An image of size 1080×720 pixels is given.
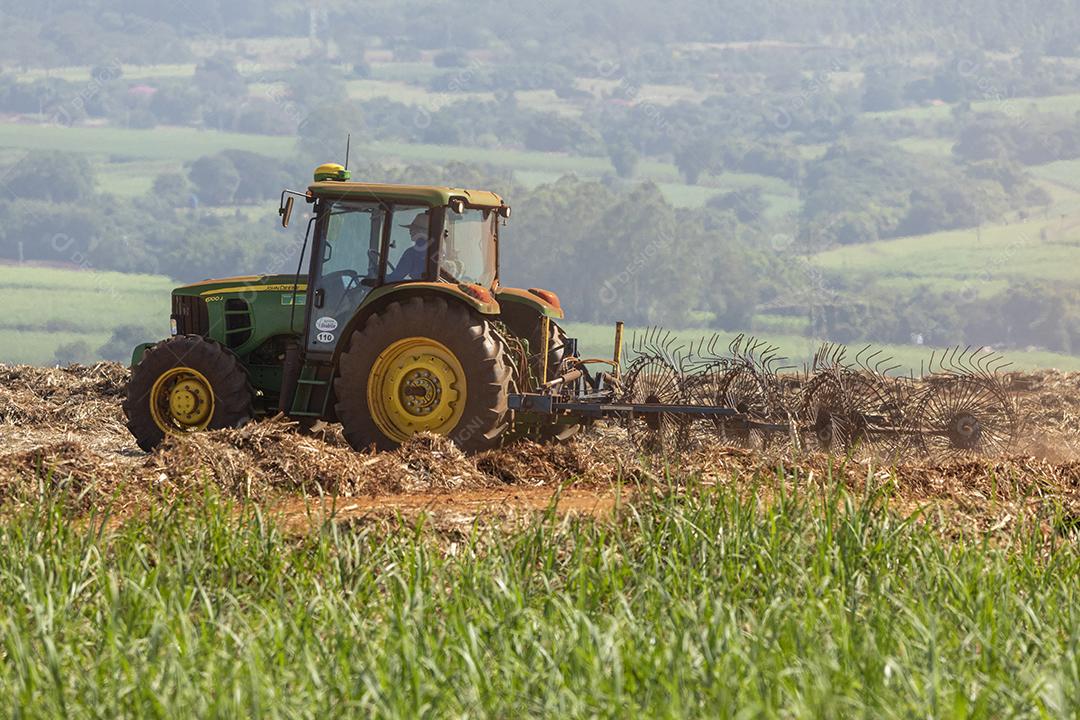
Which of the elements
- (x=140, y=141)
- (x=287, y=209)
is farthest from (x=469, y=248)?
(x=140, y=141)

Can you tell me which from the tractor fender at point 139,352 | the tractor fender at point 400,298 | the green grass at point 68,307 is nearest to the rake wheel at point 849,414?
the tractor fender at point 400,298

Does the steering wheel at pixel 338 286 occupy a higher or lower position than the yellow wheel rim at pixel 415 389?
higher

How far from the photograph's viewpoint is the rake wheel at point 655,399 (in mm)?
10234

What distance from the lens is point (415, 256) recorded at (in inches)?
402

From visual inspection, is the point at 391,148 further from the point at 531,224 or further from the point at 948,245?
the point at 948,245

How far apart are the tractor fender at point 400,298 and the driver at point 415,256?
0.54ft

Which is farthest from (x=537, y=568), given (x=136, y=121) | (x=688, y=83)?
(x=688, y=83)

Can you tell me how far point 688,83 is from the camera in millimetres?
177875

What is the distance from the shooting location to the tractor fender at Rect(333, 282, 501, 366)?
389 inches

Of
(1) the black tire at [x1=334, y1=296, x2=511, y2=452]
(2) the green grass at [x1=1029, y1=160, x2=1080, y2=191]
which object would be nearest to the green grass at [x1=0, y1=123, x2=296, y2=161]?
(2) the green grass at [x1=1029, y1=160, x2=1080, y2=191]

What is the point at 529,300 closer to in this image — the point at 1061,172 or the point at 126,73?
the point at 1061,172

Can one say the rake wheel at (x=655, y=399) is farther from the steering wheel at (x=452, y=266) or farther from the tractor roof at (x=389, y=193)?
the tractor roof at (x=389, y=193)

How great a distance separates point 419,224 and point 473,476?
2061 millimetres

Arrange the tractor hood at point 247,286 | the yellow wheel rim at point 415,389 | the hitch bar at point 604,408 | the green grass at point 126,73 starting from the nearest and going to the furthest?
the hitch bar at point 604,408 → the yellow wheel rim at point 415,389 → the tractor hood at point 247,286 → the green grass at point 126,73
